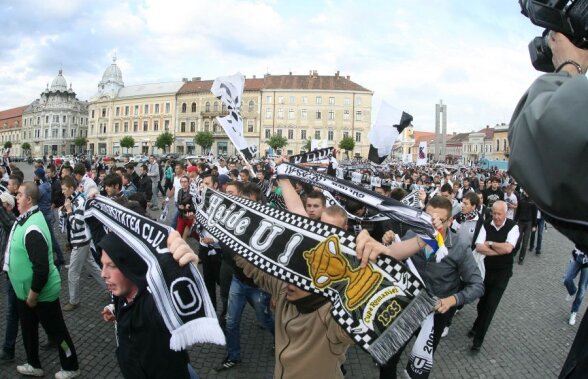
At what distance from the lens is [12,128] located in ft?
371

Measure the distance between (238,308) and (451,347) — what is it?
10.2 ft

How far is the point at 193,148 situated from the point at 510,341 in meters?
77.7

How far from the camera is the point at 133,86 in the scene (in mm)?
88250

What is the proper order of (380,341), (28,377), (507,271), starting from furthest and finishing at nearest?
(507,271) → (28,377) → (380,341)

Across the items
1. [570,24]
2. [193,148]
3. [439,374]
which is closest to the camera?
[570,24]

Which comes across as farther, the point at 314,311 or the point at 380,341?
the point at 314,311

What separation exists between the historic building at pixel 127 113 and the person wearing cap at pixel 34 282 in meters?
79.1

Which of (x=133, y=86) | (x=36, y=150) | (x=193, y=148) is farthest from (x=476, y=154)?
(x=36, y=150)

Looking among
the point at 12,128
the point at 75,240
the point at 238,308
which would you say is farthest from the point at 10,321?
the point at 12,128

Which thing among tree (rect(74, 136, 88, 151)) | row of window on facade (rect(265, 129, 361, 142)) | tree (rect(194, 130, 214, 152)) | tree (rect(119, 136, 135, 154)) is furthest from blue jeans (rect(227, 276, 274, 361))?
tree (rect(74, 136, 88, 151))

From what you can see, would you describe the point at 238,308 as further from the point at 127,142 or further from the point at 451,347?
the point at 127,142

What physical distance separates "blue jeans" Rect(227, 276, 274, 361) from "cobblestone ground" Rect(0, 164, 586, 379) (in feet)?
0.82

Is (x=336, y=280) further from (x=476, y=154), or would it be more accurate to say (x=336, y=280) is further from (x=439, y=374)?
(x=476, y=154)

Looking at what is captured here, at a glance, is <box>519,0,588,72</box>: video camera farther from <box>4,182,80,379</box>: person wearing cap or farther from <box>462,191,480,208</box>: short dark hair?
<box>462,191,480,208</box>: short dark hair
